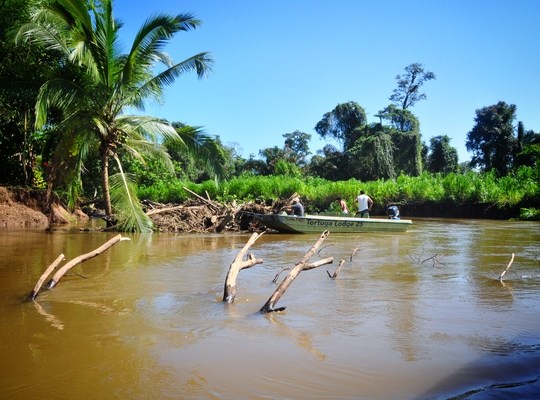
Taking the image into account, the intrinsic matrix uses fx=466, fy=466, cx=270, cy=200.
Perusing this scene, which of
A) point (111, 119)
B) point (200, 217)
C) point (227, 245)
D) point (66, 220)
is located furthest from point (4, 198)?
point (227, 245)

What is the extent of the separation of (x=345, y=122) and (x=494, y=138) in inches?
559

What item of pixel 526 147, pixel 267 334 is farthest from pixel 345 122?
pixel 267 334

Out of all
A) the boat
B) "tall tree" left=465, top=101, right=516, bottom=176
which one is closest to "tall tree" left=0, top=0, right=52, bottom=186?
the boat

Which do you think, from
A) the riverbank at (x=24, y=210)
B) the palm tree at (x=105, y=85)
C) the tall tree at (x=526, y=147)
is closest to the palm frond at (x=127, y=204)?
the palm tree at (x=105, y=85)

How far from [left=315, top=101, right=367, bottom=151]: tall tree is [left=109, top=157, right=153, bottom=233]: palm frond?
32912 mm

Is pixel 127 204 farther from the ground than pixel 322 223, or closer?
farther from the ground

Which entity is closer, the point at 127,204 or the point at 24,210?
the point at 127,204

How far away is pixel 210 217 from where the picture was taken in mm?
16281

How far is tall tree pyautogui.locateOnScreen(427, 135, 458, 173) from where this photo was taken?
42.9m

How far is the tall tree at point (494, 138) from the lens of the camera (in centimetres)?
3772

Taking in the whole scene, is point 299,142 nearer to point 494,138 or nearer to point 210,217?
point 494,138

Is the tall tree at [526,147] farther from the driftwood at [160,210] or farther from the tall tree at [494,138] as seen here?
the driftwood at [160,210]

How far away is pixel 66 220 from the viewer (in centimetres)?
1900

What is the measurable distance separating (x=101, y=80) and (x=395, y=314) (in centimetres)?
1181
